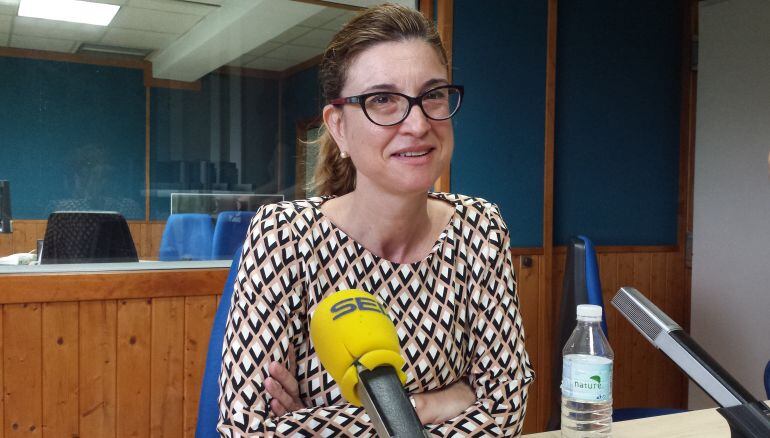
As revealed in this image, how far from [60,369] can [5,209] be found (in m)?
0.64

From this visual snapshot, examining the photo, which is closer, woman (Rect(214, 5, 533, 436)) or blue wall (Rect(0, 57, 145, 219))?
woman (Rect(214, 5, 533, 436))

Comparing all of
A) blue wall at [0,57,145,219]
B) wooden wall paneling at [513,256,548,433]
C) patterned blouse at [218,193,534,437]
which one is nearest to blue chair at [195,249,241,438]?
patterned blouse at [218,193,534,437]

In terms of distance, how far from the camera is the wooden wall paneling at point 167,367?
101 inches

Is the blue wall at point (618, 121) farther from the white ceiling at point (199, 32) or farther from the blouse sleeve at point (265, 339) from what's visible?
the blouse sleeve at point (265, 339)

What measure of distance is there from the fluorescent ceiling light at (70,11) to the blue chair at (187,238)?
81 cm

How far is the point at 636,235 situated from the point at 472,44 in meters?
1.35

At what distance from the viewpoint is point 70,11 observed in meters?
2.62

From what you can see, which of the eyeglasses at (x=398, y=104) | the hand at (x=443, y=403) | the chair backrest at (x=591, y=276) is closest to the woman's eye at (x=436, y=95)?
the eyeglasses at (x=398, y=104)

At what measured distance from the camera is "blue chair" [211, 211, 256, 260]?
287 cm

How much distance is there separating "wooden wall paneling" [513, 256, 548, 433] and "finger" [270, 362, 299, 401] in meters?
2.07

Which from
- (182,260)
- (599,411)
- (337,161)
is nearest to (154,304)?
(182,260)

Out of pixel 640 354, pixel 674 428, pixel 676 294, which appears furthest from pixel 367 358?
pixel 676 294

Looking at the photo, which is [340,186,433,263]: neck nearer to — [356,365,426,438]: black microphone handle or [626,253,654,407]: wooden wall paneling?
[356,365,426,438]: black microphone handle

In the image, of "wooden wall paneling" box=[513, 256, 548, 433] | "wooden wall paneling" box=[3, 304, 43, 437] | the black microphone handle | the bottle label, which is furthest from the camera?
"wooden wall paneling" box=[513, 256, 548, 433]
